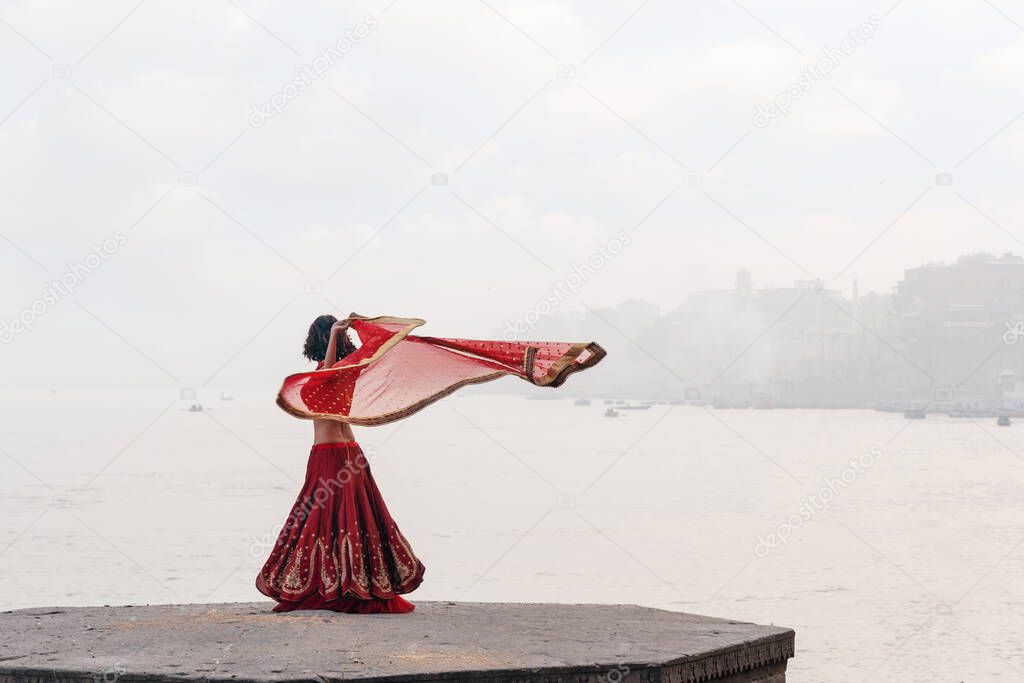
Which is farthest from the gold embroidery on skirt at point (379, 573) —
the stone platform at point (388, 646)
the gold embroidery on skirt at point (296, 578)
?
the gold embroidery on skirt at point (296, 578)

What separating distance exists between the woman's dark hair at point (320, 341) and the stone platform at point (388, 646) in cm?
171

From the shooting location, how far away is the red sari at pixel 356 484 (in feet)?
27.9

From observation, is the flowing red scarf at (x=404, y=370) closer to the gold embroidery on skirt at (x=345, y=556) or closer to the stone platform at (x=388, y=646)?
the gold embroidery on skirt at (x=345, y=556)

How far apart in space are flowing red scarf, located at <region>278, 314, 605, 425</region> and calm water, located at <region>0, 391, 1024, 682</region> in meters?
7.17

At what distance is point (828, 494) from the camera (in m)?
59.1

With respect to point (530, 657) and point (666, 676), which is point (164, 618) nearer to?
point (530, 657)

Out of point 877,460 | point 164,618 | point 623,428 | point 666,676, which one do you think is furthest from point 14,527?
point 623,428

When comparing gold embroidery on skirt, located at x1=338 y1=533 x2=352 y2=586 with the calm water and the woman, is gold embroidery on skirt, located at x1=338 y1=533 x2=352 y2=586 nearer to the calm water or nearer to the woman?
the woman

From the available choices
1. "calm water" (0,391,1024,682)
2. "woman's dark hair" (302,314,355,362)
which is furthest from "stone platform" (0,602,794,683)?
"calm water" (0,391,1024,682)

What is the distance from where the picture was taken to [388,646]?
7141 millimetres

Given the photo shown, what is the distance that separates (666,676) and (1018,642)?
23596 millimetres

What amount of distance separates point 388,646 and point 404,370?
230 centimetres

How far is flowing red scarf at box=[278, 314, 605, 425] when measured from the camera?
333 inches

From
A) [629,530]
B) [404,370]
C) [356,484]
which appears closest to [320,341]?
[404,370]
